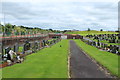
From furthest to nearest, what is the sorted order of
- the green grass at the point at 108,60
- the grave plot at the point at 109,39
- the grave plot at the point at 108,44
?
the grave plot at the point at 109,39, the grave plot at the point at 108,44, the green grass at the point at 108,60

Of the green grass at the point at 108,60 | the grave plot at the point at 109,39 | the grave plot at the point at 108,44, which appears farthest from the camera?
the grave plot at the point at 109,39

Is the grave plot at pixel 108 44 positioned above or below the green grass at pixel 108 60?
above

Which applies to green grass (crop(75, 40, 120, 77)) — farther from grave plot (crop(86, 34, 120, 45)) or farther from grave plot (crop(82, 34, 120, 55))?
grave plot (crop(86, 34, 120, 45))

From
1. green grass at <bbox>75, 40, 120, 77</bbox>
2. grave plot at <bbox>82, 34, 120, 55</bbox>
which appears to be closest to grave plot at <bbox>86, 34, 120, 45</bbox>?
grave plot at <bbox>82, 34, 120, 55</bbox>

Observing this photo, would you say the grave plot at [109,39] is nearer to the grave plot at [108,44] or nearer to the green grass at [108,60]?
the grave plot at [108,44]

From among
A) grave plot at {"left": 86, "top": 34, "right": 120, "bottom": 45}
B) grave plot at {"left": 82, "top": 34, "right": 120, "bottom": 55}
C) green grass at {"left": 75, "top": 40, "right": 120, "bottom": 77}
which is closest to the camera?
green grass at {"left": 75, "top": 40, "right": 120, "bottom": 77}

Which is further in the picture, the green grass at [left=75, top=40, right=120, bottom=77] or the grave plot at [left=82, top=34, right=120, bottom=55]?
the grave plot at [left=82, top=34, right=120, bottom=55]

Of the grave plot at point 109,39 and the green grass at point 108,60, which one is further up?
the grave plot at point 109,39

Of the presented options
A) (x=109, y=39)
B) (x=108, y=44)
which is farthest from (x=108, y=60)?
(x=109, y=39)

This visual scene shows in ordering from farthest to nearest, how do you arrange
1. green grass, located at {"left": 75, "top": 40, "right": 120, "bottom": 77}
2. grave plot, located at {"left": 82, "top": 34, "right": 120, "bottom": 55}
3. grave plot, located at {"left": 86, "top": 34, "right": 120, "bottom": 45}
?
grave plot, located at {"left": 86, "top": 34, "right": 120, "bottom": 45} → grave plot, located at {"left": 82, "top": 34, "right": 120, "bottom": 55} → green grass, located at {"left": 75, "top": 40, "right": 120, "bottom": 77}

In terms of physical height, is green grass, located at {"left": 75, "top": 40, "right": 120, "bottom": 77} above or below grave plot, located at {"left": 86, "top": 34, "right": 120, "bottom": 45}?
below

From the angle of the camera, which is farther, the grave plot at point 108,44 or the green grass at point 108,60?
the grave plot at point 108,44

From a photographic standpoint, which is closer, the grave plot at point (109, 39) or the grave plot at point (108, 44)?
the grave plot at point (108, 44)

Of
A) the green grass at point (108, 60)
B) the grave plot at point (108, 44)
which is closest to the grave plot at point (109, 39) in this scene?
the grave plot at point (108, 44)
